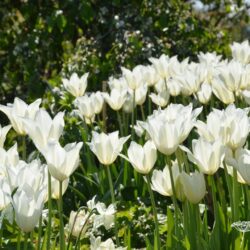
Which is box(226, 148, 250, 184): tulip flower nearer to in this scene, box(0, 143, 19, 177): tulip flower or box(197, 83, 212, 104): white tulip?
box(0, 143, 19, 177): tulip flower

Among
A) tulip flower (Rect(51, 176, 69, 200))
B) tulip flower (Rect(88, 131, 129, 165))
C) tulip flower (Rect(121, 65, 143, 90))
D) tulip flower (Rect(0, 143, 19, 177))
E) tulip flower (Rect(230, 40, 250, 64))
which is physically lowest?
tulip flower (Rect(51, 176, 69, 200))

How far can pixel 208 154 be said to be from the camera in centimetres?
179

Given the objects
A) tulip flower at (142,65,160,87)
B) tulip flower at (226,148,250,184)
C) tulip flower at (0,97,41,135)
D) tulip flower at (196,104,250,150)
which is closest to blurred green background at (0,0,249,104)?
tulip flower at (142,65,160,87)

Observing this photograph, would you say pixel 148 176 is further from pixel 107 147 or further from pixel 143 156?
pixel 107 147

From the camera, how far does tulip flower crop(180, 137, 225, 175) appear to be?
179 centimetres

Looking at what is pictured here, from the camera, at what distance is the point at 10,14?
621 centimetres

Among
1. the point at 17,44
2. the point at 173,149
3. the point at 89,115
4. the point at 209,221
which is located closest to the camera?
the point at 173,149

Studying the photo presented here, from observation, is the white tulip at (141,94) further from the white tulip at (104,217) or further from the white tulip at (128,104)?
the white tulip at (104,217)

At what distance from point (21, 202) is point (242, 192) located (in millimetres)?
1355

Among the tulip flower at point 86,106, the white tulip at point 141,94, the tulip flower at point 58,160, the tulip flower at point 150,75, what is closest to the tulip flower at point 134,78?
the white tulip at point 141,94

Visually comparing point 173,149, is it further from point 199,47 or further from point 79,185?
point 199,47

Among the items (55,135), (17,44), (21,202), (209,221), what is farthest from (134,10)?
(21,202)

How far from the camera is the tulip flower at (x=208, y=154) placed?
1792mm

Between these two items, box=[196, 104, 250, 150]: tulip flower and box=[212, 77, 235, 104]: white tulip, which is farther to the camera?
box=[212, 77, 235, 104]: white tulip
